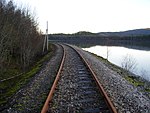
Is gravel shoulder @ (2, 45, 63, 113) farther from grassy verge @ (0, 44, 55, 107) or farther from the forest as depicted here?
the forest

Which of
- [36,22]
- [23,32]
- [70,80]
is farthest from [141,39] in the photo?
[70,80]

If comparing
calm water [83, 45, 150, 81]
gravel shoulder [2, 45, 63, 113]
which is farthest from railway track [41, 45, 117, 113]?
calm water [83, 45, 150, 81]

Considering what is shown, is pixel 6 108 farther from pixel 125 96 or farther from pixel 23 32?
pixel 23 32

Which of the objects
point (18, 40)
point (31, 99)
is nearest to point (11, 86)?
point (31, 99)

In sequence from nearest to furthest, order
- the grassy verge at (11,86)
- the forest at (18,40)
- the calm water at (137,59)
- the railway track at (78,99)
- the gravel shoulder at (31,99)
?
1. the railway track at (78,99)
2. the gravel shoulder at (31,99)
3. the grassy verge at (11,86)
4. the forest at (18,40)
5. the calm water at (137,59)

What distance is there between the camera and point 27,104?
8508mm

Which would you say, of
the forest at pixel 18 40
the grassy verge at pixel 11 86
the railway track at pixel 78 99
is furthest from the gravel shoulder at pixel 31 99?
the forest at pixel 18 40

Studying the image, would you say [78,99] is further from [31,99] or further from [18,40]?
[18,40]

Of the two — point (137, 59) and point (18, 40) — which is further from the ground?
point (18, 40)

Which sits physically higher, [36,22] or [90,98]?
[36,22]

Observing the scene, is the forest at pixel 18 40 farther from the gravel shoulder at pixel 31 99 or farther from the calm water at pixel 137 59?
the gravel shoulder at pixel 31 99

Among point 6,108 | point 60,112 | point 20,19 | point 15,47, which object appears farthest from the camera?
point 20,19

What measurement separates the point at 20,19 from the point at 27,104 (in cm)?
2497

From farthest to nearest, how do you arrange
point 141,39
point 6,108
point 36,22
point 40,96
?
point 141,39 < point 36,22 < point 40,96 < point 6,108
